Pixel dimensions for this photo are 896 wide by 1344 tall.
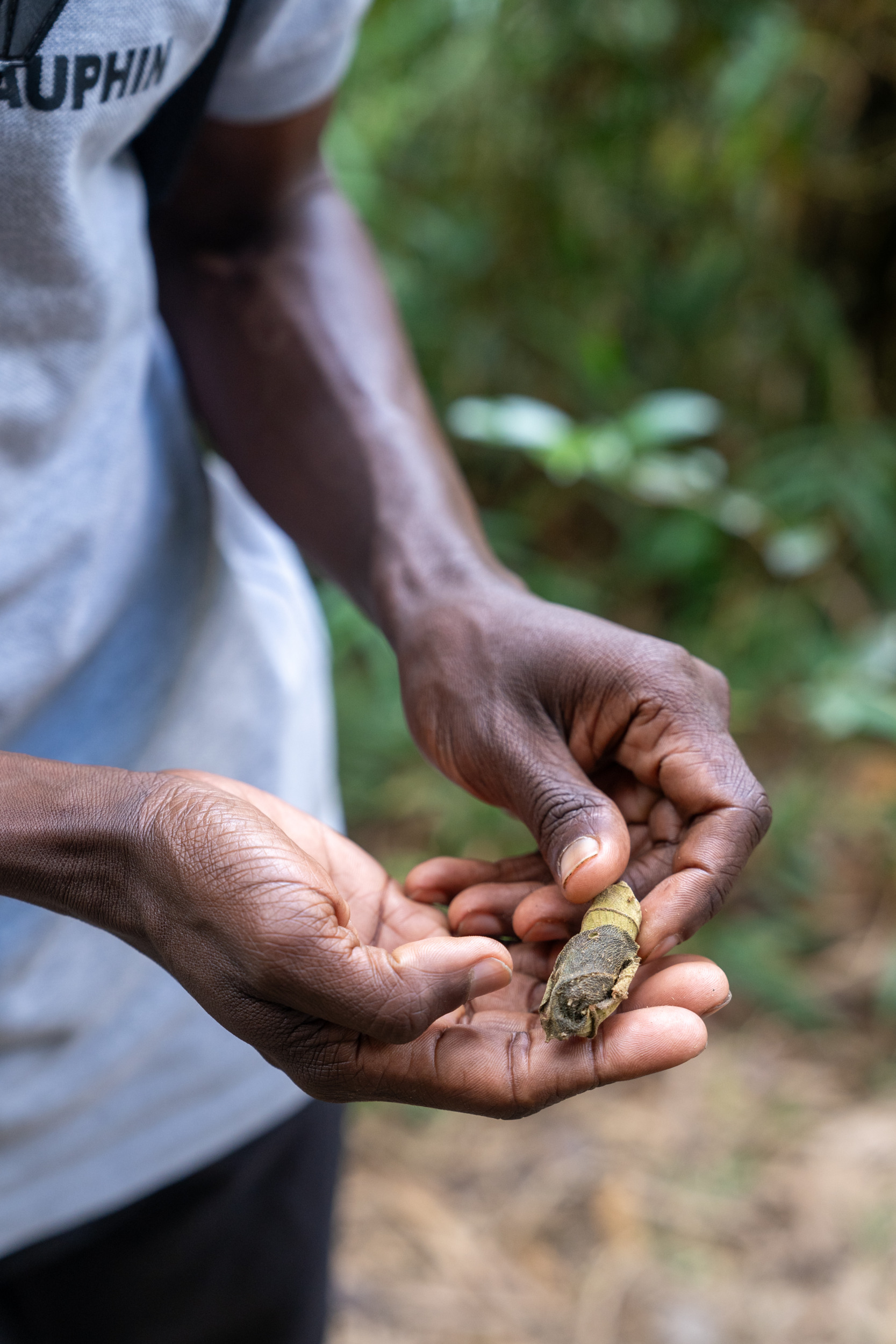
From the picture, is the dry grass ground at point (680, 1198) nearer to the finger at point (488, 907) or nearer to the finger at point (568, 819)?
the finger at point (488, 907)

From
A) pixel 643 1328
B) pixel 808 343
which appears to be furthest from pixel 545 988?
pixel 808 343

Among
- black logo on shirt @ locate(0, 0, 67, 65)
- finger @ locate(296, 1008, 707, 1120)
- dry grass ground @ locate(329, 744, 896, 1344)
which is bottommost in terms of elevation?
dry grass ground @ locate(329, 744, 896, 1344)

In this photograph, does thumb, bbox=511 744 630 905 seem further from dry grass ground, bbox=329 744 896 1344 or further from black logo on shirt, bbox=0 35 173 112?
dry grass ground, bbox=329 744 896 1344

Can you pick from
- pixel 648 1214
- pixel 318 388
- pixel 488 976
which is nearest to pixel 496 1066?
pixel 488 976

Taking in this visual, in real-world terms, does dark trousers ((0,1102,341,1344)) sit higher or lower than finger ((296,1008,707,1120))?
lower

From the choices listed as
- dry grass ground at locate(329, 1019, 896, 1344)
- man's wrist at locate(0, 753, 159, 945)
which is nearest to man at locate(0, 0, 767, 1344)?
man's wrist at locate(0, 753, 159, 945)

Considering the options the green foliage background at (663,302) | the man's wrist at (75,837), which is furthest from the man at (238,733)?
the green foliage background at (663,302)

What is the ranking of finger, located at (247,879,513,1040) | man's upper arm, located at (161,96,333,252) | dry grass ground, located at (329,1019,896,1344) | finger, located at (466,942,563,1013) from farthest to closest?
dry grass ground, located at (329,1019,896,1344) → man's upper arm, located at (161,96,333,252) → finger, located at (466,942,563,1013) → finger, located at (247,879,513,1040)
